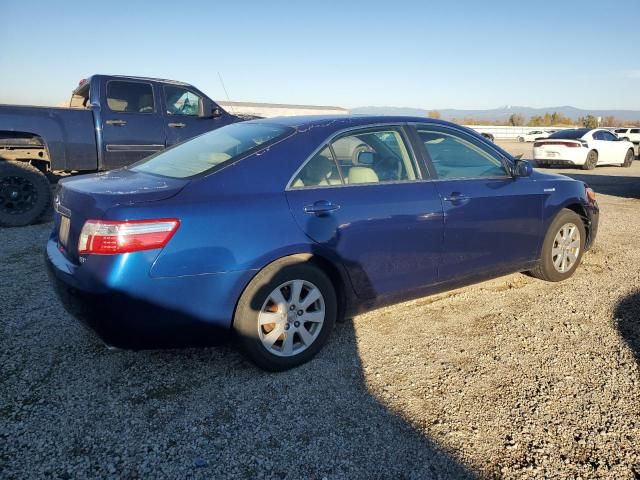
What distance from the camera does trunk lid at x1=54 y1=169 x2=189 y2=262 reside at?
8.48 feet

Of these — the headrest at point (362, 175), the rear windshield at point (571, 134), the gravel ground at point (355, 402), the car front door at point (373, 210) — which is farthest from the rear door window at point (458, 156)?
the rear windshield at point (571, 134)

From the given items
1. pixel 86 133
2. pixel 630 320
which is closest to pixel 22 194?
pixel 86 133

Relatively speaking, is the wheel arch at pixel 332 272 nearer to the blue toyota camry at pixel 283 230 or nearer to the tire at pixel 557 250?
the blue toyota camry at pixel 283 230

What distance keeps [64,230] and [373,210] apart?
190cm

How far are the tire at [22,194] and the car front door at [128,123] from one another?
0.86 meters

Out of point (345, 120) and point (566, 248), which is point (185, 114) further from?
point (566, 248)

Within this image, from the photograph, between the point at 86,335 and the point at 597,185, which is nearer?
the point at 86,335

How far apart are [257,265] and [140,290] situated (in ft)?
2.08

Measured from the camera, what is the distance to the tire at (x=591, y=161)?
16266mm

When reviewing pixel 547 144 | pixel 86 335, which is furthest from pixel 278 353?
pixel 547 144

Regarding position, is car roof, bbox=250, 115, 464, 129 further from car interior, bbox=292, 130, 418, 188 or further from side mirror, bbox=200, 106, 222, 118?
side mirror, bbox=200, 106, 222, 118

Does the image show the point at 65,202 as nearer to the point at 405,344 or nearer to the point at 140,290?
the point at 140,290

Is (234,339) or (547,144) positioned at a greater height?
(547,144)

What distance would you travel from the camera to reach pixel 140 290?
8.17ft
